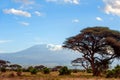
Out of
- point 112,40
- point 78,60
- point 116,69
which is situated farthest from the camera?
point 78,60

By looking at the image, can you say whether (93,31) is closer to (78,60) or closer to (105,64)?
(105,64)

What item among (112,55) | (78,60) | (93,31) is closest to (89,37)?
(93,31)

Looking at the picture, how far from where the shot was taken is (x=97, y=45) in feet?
188

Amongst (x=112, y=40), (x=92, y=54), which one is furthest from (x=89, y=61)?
(x=112, y=40)

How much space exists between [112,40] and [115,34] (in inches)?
72.7

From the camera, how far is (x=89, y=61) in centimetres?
5938

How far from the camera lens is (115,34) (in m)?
57.4

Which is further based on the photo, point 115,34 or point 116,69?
point 115,34

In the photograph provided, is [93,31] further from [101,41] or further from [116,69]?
[116,69]

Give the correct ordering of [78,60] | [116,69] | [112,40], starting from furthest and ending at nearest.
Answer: [78,60], [112,40], [116,69]

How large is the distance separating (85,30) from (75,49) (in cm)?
331

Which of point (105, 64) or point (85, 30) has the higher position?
point (85, 30)

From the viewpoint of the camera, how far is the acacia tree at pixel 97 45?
187 ft

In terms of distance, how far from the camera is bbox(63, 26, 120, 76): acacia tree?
56875mm
